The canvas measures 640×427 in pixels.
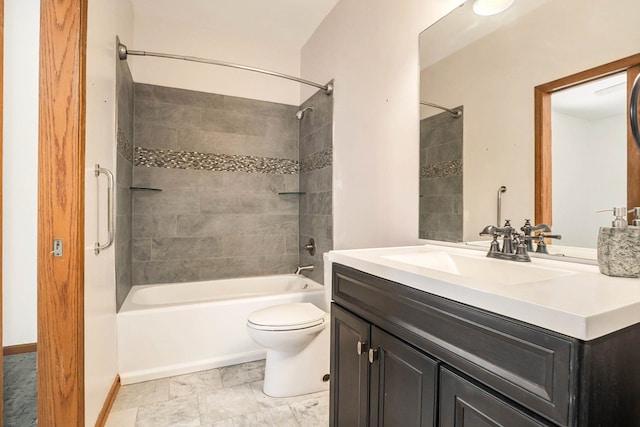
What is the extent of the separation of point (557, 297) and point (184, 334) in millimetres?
2094

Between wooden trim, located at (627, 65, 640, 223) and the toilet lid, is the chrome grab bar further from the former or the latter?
the toilet lid

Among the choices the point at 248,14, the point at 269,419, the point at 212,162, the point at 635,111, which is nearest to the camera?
the point at 635,111

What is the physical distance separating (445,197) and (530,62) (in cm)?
65

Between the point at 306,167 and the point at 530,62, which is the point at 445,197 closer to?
the point at 530,62

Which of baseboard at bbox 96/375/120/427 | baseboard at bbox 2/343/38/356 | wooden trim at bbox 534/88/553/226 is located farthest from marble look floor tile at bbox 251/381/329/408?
wooden trim at bbox 534/88/553/226

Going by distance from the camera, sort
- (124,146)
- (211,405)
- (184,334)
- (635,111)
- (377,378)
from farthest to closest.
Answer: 1. (124,146)
2. (184,334)
3. (211,405)
4. (377,378)
5. (635,111)

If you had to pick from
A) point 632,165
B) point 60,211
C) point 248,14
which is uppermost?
point 248,14

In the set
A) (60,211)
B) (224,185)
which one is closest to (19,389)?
(60,211)

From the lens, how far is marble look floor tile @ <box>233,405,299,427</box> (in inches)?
61.8

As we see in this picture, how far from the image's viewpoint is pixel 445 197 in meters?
1.57

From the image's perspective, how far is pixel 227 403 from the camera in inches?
68.5

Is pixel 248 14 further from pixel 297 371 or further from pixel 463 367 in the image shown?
pixel 463 367

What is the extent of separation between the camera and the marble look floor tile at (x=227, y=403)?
1.64 meters

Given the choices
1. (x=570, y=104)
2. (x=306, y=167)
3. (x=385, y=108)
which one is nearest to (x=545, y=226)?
(x=570, y=104)
